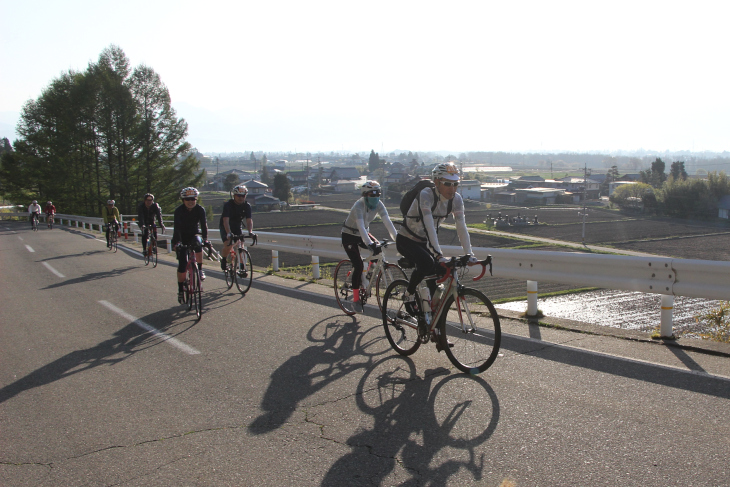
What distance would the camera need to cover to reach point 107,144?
160ft

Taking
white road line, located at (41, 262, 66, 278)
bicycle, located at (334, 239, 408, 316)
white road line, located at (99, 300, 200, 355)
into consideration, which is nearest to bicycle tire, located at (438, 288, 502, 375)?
bicycle, located at (334, 239, 408, 316)

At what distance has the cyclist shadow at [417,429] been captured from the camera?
336cm

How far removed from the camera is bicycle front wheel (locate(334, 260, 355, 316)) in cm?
792

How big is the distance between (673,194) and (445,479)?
37.9m

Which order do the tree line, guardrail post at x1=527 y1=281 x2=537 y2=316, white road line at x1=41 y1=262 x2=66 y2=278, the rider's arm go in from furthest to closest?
the tree line < white road line at x1=41 y1=262 x2=66 y2=278 < guardrail post at x1=527 y1=281 x2=537 y2=316 < the rider's arm

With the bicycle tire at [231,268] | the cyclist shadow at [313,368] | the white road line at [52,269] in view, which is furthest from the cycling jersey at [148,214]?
A: the cyclist shadow at [313,368]

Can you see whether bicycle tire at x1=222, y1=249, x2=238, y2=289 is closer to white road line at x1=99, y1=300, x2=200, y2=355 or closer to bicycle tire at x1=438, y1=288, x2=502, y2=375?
white road line at x1=99, y1=300, x2=200, y2=355

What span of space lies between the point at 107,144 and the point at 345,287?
48221mm

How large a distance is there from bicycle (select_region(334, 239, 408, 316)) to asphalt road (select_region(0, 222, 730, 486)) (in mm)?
549

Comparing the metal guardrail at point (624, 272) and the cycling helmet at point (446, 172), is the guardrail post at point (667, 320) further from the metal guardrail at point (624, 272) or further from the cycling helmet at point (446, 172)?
the cycling helmet at point (446, 172)

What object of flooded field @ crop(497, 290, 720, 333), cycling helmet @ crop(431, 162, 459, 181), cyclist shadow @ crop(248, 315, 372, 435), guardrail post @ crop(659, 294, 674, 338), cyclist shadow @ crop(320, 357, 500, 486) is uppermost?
cycling helmet @ crop(431, 162, 459, 181)

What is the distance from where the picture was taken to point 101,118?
1879 inches

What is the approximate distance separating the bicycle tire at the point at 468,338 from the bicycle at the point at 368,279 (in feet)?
4.62

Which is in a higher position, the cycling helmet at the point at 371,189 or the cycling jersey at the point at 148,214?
the cycling helmet at the point at 371,189
